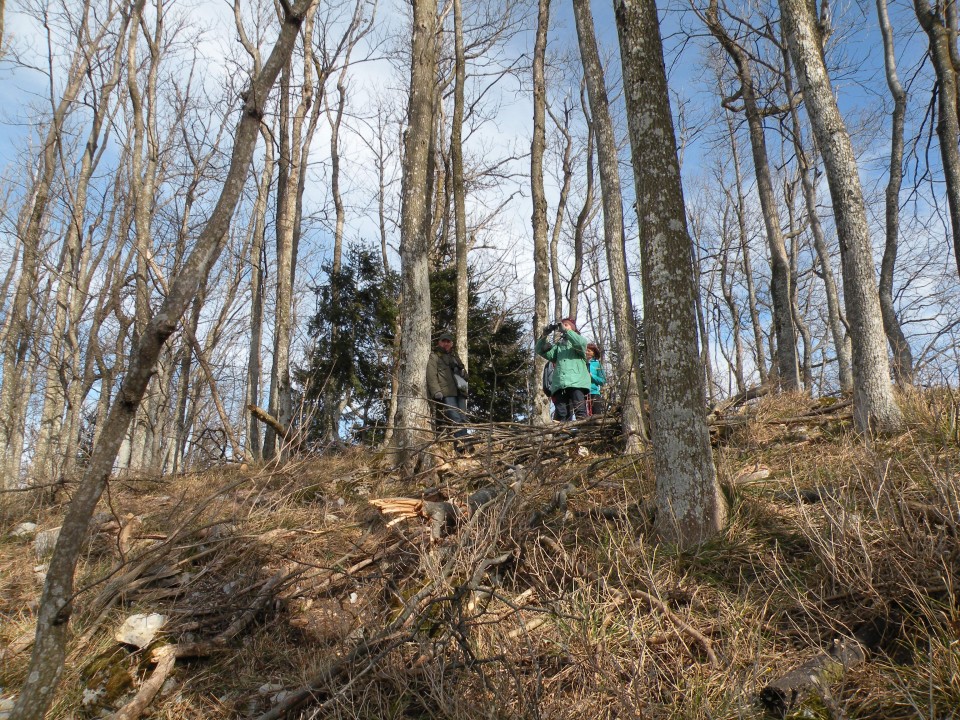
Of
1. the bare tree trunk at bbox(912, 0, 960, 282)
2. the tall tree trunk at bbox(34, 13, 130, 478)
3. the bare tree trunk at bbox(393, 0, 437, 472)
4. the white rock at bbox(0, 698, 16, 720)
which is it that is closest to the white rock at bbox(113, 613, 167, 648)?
the white rock at bbox(0, 698, 16, 720)

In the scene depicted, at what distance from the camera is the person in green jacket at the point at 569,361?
8.16 m

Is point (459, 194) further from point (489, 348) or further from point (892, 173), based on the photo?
point (892, 173)

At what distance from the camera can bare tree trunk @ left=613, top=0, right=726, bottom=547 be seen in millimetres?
3684

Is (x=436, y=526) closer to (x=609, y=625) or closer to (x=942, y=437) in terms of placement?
(x=609, y=625)

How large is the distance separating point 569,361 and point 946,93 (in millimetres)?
6138

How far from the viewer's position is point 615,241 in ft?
22.6

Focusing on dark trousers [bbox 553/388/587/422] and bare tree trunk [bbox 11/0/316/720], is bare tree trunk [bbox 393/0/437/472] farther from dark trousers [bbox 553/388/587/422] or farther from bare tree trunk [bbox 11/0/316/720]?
bare tree trunk [bbox 11/0/316/720]

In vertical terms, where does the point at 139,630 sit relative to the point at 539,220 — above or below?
below

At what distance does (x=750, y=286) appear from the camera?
63.2 feet

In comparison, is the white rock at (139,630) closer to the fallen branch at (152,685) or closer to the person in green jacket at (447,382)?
the fallen branch at (152,685)

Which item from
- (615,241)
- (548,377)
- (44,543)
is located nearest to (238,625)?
(44,543)

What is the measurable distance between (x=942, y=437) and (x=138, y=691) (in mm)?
5337

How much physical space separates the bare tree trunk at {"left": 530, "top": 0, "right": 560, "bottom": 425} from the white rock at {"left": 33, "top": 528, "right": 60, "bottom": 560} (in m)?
6.37

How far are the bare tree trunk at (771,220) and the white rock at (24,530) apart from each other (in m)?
9.39
